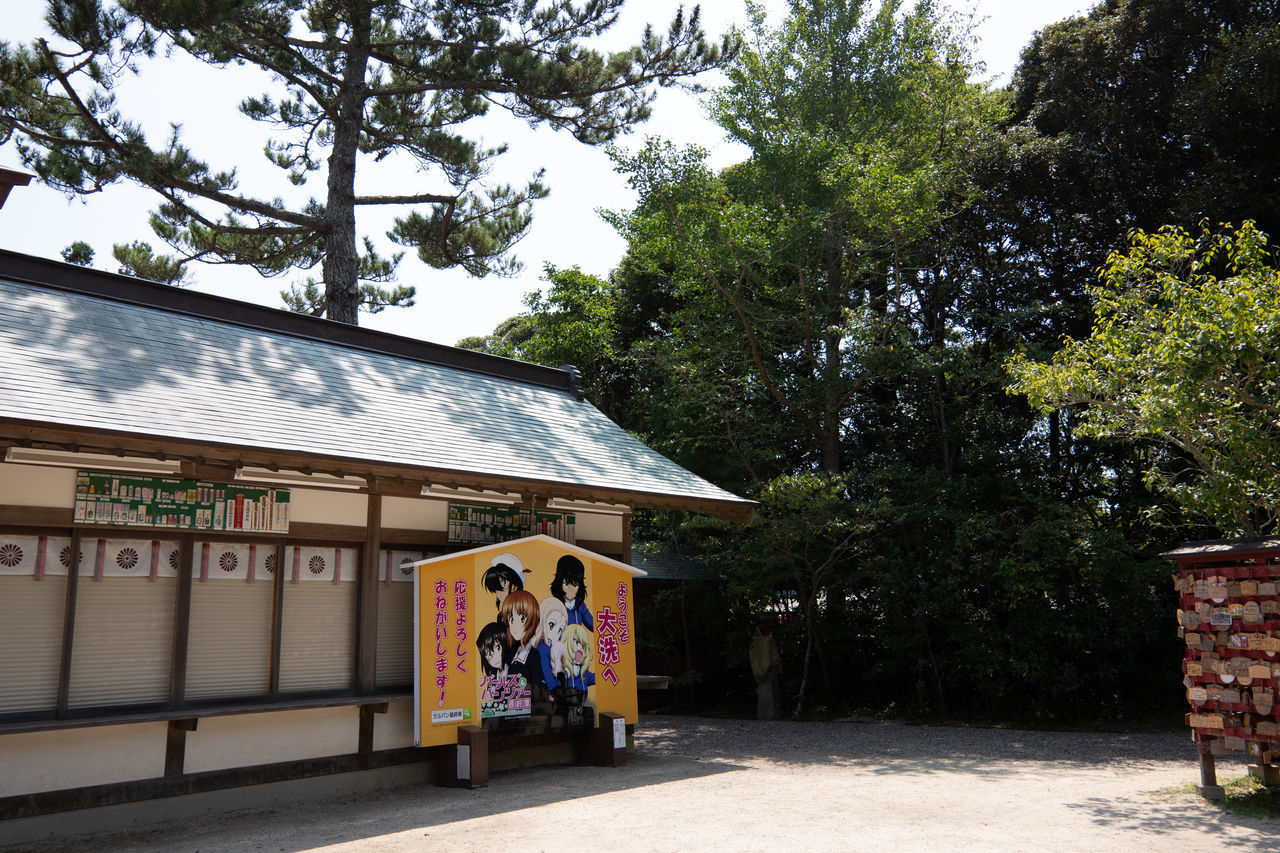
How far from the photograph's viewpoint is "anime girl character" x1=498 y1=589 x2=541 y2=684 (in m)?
8.13

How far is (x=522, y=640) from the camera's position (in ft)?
27.0

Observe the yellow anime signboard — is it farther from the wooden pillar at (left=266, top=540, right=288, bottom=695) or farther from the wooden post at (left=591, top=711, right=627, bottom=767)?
the wooden pillar at (left=266, top=540, right=288, bottom=695)

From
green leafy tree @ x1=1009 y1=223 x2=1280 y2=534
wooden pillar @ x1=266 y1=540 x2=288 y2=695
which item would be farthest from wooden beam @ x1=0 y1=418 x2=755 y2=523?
green leafy tree @ x1=1009 y1=223 x2=1280 y2=534

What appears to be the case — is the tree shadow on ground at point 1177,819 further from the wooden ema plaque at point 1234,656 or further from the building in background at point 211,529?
the building in background at point 211,529

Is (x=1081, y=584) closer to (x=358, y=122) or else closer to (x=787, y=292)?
(x=787, y=292)

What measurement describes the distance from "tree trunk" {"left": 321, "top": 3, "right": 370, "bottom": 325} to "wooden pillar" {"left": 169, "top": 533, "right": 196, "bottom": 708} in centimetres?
904

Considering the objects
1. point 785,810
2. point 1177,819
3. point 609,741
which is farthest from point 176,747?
point 1177,819

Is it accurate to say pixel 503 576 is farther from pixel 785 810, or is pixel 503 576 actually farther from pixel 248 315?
pixel 248 315

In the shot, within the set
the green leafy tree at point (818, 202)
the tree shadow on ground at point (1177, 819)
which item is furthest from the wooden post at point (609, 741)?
the green leafy tree at point (818, 202)

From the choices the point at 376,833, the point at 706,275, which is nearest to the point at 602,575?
the point at 376,833

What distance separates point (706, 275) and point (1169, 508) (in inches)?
304

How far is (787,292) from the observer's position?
14.8m

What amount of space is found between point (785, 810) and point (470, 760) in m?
2.67

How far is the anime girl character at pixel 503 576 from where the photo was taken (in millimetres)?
8070
